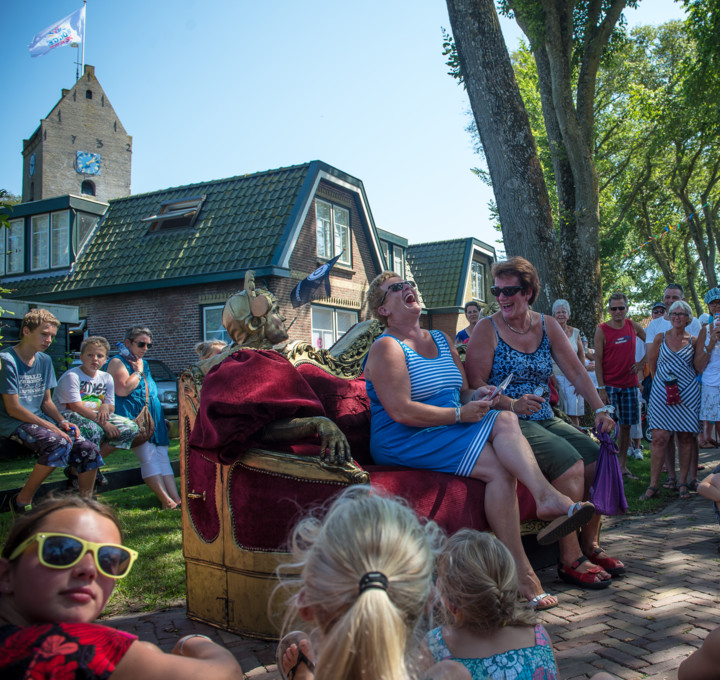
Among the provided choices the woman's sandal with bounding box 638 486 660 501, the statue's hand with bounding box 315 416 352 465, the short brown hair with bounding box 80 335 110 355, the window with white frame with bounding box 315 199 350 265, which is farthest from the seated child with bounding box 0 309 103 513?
the window with white frame with bounding box 315 199 350 265

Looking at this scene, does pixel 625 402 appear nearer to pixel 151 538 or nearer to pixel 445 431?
pixel 445 431

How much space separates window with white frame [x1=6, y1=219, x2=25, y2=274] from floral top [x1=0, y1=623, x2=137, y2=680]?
19.3 meters

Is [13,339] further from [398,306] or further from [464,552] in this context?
[464,552]

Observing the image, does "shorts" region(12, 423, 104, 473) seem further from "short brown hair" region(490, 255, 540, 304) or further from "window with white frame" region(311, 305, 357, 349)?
"window with white frame" region(311, 305, 357, 349)

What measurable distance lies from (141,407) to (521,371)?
3.87 m

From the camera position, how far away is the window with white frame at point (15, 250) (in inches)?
719

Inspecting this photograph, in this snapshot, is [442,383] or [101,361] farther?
[101,361]

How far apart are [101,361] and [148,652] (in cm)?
507

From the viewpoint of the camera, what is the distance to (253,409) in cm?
307

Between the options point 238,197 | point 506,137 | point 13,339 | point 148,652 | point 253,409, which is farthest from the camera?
point 238,197

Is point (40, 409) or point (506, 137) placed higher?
point (506, 137)

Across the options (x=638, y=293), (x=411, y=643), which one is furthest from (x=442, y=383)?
(x=638, y=293)

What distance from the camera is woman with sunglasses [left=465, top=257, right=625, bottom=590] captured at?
3705 millimetres

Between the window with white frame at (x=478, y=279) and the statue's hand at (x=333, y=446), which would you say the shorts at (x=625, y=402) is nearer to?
the statue's hand at (x=333, y=446)
